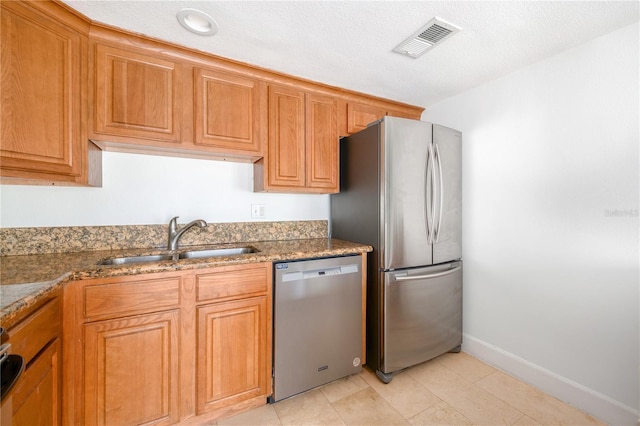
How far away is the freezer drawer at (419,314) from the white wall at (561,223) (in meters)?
0.28

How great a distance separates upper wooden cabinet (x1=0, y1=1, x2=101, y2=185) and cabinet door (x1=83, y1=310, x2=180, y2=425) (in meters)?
0.84

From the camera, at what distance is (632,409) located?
1458mm

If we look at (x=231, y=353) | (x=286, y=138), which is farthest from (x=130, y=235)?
(x=286, y=138)

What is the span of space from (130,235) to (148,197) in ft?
0.94

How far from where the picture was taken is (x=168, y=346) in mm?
1401

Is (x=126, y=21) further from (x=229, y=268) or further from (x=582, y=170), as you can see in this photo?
(x=582, y=170)

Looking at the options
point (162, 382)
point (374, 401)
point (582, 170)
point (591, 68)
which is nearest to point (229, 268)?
point (162, 382)

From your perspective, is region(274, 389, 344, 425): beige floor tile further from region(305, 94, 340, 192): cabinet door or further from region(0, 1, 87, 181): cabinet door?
region(0, 1, 87, 181): cabinet door

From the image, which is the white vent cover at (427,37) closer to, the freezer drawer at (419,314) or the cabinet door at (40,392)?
the freezer drawer at (419,314)

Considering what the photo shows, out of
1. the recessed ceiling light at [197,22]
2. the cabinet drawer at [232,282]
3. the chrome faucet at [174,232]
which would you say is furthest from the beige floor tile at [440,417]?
the recessed ceiling light at [197,22]

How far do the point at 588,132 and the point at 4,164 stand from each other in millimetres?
3134

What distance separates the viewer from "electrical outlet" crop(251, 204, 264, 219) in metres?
2.25

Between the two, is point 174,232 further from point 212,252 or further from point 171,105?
point 171,105

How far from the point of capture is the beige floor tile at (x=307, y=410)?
1568 millimetres
